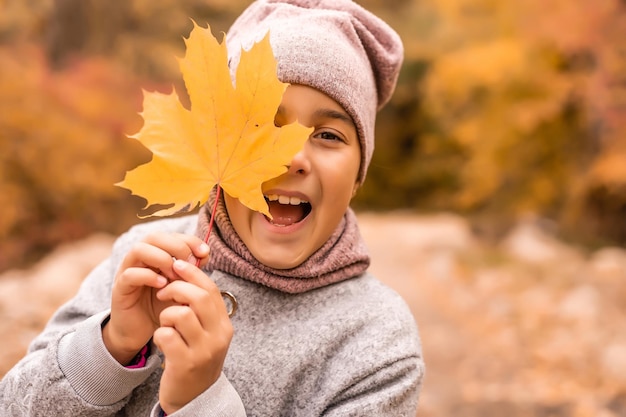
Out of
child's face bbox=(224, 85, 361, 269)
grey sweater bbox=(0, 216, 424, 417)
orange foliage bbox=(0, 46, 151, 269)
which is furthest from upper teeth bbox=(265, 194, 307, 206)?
orange foliage bbox=(0, 46, 151, 269)

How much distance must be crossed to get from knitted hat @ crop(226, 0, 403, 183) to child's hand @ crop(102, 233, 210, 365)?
0.37 metres

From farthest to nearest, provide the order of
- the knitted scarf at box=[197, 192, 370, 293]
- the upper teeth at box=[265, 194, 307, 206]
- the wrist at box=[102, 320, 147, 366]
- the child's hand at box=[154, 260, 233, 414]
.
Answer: the knitted scarf at box=[197, 192, 370, 293]
the upper teeth at box=[265, 194, 307, 206]
the wrist at box=[102, 320, 147, 366]
the child's hand at box=[154, 260, 233, 414]

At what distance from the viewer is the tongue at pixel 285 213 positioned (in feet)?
3.85

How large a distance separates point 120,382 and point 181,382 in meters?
0.18

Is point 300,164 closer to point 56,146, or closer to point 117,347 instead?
point 117,347

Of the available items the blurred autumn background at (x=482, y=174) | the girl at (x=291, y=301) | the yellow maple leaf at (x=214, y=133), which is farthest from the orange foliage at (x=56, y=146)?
the yellow maple leaf at (x=214, y=133)

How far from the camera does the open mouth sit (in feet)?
3.75

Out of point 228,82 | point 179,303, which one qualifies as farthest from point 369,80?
point 179,303

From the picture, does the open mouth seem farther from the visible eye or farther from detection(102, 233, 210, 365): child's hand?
detection(102, 233, 210, 365): child's hand

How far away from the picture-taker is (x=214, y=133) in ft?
3.11

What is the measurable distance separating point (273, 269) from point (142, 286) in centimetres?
32

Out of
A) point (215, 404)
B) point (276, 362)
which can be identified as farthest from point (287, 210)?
point (215, 404)

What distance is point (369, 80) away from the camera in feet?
4.32

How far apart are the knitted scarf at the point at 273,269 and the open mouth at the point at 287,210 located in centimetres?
10
